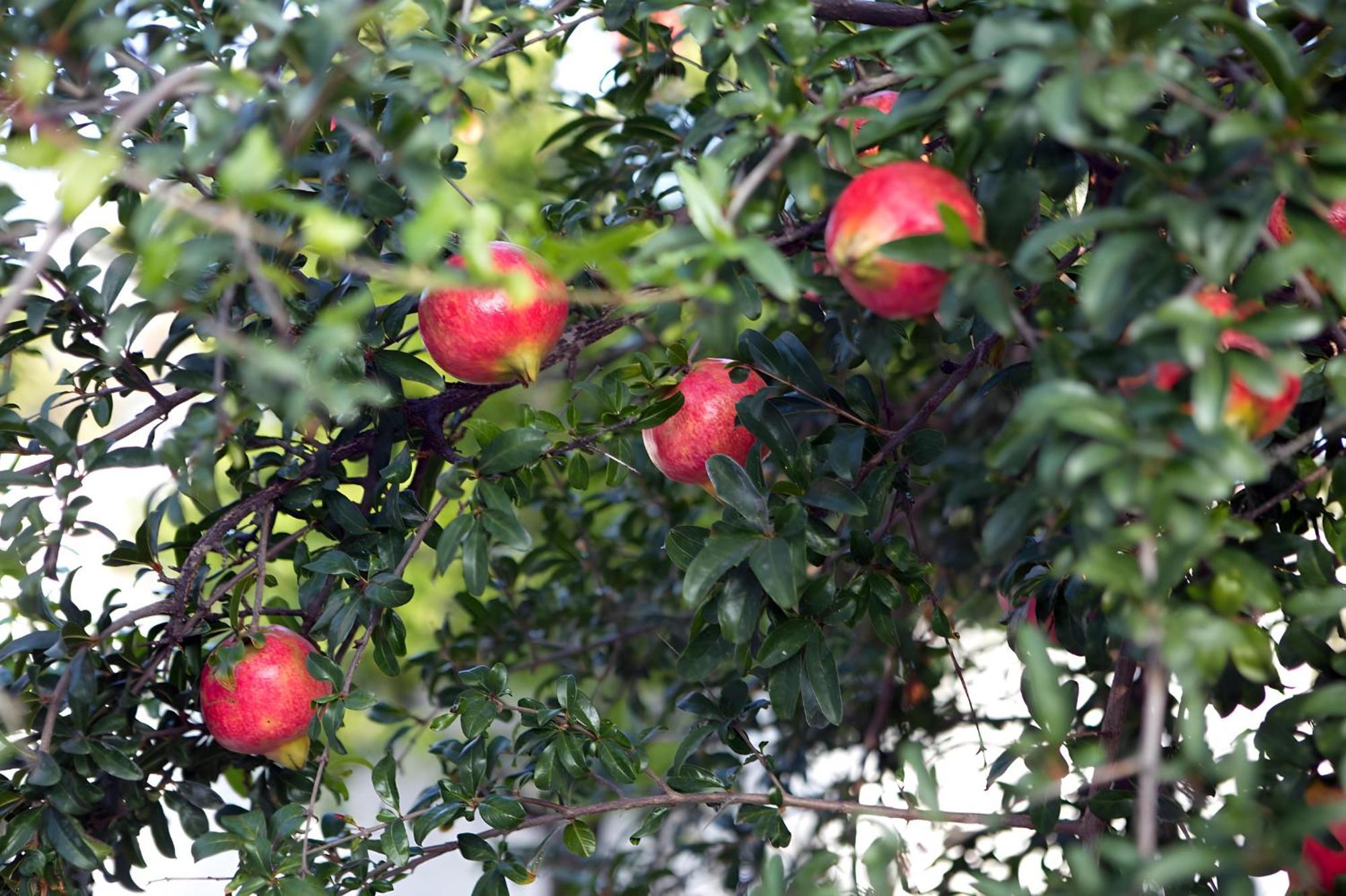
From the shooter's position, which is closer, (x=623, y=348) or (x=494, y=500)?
(x=494, y=500)

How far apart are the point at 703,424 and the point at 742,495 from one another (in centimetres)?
15

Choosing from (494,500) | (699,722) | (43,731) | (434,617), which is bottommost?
(434,617)

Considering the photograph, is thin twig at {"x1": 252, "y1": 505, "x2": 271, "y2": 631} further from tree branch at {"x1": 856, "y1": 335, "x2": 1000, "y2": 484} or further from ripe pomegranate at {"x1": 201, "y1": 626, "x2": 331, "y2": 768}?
tree branch at {"x1": 856, "y1": 335, "x2": 1000, "y2": 484}

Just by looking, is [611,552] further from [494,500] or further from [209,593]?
[494,500]

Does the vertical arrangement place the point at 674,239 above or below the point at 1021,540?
above

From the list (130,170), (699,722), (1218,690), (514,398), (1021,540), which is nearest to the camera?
(130,170)

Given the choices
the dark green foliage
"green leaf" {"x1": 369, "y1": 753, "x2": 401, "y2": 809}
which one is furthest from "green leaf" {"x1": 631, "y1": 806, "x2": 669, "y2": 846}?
"green leaf" {"x1": 369, "y1": 753, "x2": 401, "y2": 809}

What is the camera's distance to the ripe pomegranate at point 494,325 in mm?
976

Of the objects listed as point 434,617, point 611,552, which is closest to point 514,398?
point 434,617

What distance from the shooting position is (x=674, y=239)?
0.65 metres

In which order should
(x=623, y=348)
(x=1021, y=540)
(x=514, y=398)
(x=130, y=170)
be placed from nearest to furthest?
(x=130, y=170) → (x=1021, y=540) → (x=623, y=348) → (x=514, y=398)

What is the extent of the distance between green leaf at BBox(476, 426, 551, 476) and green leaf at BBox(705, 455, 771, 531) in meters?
0.15

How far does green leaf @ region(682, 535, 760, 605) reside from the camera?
93cm

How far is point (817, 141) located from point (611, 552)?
1.19m
